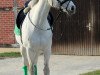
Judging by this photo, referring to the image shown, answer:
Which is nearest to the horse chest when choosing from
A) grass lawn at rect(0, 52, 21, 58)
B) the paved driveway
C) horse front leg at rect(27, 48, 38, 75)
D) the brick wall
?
horse front leg at rect(27, 48, 38, 75)

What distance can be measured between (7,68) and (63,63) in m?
1.99

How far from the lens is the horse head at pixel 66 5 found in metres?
6.93

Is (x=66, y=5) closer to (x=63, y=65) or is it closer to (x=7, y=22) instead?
(x=63, y=65)

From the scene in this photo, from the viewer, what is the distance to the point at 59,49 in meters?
16.8

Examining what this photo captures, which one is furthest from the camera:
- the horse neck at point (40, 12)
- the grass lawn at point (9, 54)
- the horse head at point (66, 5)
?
the grass lawn at point (9, 54)

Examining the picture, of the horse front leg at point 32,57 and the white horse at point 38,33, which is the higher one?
the white horse at point 38,33

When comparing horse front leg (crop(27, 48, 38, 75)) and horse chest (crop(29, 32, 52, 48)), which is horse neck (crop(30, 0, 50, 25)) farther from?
horse front leg (crop(27, 48, 38, 75))

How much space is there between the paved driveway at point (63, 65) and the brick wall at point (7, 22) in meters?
2.61

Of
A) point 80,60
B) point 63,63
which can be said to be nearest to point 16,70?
point 63,63

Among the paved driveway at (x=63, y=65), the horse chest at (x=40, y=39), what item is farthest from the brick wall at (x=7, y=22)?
the horse chest at (x=40, y=39)

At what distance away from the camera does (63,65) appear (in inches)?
550

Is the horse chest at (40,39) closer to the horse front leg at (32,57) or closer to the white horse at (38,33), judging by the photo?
the white horse at (38,33)

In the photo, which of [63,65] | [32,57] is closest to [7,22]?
[63,65]

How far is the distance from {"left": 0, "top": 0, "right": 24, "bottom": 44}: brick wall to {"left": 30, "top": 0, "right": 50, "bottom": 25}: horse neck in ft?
33.9
